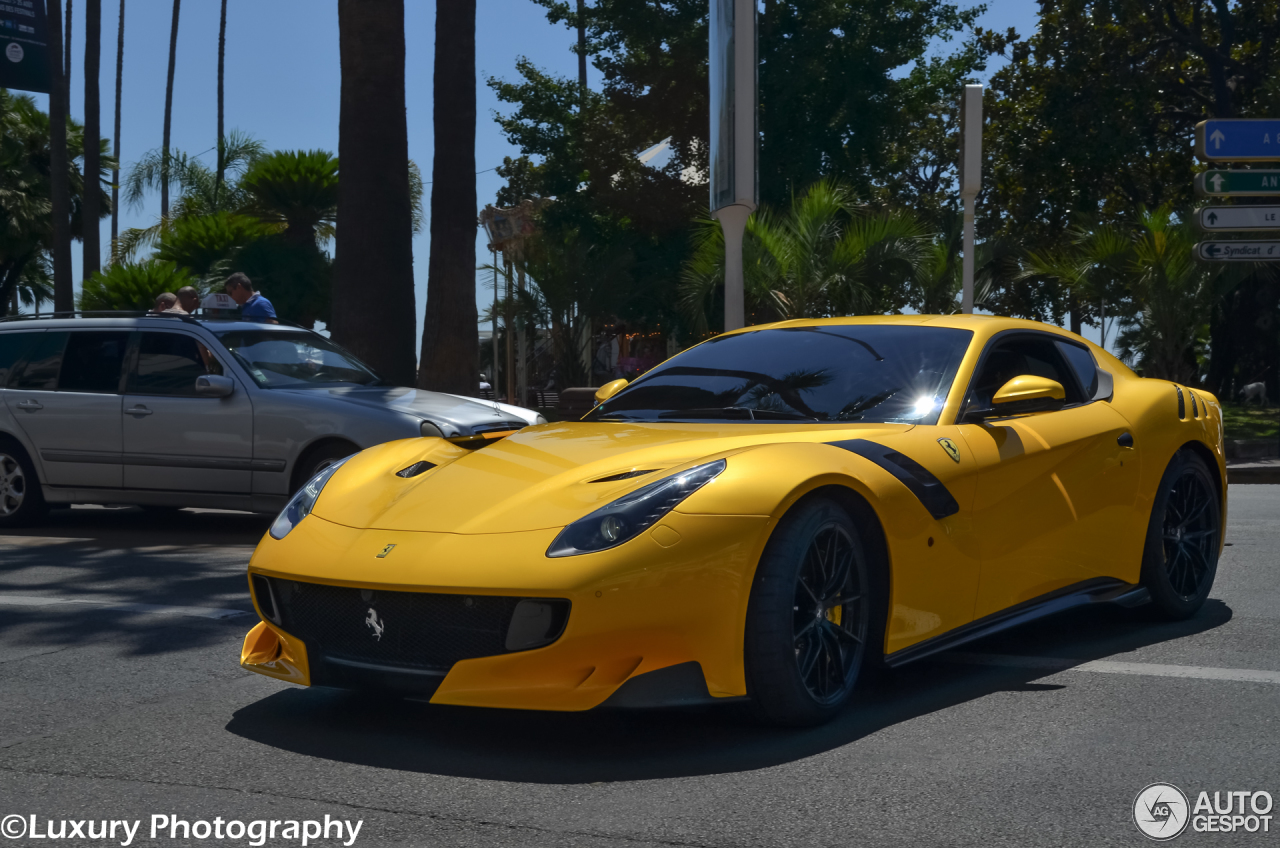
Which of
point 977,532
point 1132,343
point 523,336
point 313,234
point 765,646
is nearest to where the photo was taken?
point 765,646

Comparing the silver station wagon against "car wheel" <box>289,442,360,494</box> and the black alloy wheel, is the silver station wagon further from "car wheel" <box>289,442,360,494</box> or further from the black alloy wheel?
the black alloy wheel

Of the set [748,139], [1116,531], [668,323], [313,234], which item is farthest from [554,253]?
[1116,531]

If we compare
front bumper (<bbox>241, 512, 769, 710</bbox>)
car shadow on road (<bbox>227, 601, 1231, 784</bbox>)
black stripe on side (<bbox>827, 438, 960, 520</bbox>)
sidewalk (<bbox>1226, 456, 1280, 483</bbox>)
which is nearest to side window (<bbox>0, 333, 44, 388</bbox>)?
car shadow on road (<bbox>227, 601, 1231, 784</bbox>)

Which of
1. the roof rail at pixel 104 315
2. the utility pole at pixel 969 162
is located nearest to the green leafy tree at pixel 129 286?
the roof rail at pixel 104 315

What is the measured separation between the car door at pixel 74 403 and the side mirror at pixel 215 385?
837 mm

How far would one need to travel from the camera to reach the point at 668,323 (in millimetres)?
31422

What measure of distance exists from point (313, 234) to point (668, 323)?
840cm

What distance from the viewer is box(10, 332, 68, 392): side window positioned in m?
10.0

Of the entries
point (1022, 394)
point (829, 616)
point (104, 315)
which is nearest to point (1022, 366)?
point (1022, 394)

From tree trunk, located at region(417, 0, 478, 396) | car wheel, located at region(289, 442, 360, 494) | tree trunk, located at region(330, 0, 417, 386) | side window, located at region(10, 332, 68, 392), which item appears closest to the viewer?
car wheel, located at region(289, 442, 360, 494)

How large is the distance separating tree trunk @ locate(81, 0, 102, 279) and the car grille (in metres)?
19.6

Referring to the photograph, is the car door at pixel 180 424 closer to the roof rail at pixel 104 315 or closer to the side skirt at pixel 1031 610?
the roof rail at pixel 104 315

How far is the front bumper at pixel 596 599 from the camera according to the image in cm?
371

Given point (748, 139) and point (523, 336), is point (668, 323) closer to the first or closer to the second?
point (523, 336)
